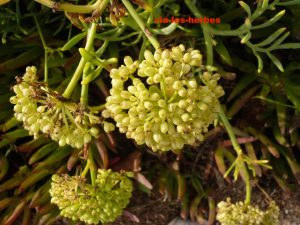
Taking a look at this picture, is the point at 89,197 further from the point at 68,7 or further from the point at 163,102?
the point at 68,7

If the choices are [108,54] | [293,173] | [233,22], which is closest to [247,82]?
[233,22]

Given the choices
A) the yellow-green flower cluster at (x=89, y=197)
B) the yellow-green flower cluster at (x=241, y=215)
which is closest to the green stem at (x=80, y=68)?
the yellow-green flower cluster at (x=89, y=197)

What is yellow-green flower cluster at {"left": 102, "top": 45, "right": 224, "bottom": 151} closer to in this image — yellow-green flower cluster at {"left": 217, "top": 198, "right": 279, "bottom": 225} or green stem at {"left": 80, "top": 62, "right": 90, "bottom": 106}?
green stem at {"left": 80, "top": 62, "right": 90, "bottom": 106}

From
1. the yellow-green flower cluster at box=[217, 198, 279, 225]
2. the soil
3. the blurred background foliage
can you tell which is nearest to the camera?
the yellow-green flower cluster at box=[217, 198, 279, 225]

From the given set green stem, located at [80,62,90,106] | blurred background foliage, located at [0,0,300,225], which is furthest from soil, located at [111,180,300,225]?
green stem, located at [80,62,90,106]

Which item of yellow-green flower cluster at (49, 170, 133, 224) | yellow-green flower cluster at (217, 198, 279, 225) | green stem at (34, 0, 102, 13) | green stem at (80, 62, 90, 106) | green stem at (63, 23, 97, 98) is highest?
green stem at (34, 0, 102, 13)

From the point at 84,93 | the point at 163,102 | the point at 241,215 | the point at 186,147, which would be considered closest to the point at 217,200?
the point at 186,147

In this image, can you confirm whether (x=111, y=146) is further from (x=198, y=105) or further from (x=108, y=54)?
(x=198, y=105)
